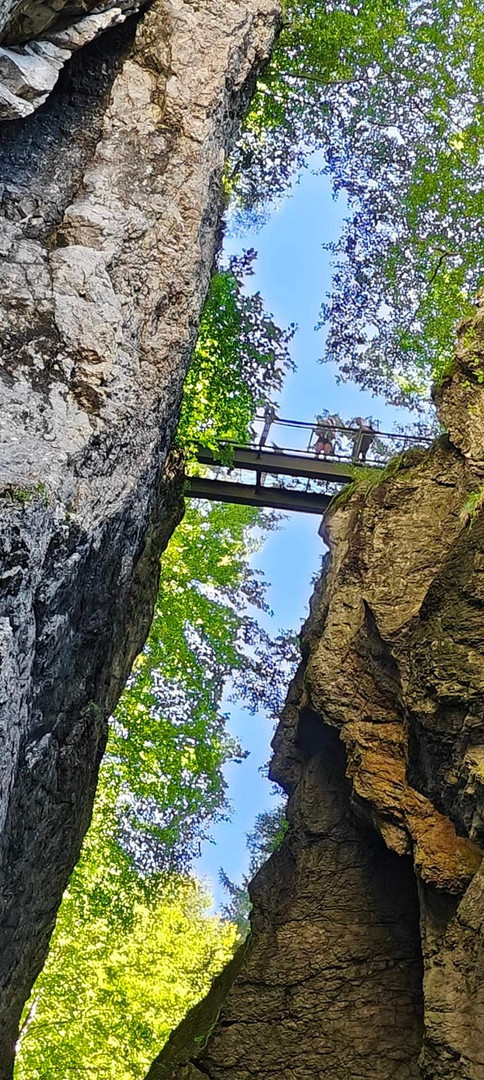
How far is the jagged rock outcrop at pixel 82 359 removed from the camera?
5227 mm

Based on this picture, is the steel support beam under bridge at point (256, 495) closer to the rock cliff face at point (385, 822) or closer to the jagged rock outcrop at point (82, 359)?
the rock cliff face at point (385, 822)

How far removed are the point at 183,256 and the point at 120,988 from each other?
14.4 meters

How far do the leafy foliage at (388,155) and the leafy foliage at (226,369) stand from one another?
2.32 metres

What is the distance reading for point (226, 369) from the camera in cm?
1304

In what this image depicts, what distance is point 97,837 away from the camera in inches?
582

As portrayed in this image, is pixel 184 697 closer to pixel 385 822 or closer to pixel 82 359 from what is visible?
pixel 385 822

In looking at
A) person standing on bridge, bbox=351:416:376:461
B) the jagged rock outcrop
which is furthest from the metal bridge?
the jagged rock outcrop

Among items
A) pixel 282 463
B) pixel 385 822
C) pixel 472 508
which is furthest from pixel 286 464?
pixel 385 822

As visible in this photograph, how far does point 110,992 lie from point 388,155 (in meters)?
16.5

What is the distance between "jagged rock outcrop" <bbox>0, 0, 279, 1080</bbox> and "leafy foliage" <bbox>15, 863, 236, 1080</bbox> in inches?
274

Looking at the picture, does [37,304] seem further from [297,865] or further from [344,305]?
[344,305]

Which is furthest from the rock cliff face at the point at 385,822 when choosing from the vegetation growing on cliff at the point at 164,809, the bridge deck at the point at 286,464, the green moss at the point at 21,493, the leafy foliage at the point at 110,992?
the leafy foliage at the point at 110,992

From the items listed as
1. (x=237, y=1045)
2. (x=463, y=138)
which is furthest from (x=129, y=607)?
(x=463, y=138)

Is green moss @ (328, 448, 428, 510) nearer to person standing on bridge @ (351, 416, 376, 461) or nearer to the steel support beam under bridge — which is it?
person standing on bridge @ (351, 416, 376, 461)
